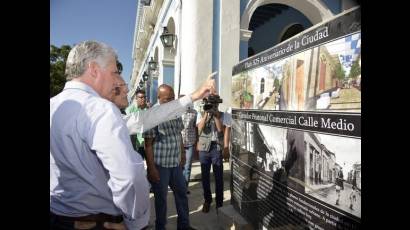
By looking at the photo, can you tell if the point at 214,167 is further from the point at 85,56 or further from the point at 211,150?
the point at 85,56

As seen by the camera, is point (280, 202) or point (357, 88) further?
point (280, 202)

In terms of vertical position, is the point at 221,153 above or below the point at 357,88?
below

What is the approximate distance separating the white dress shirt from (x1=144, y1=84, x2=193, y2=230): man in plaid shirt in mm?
1778

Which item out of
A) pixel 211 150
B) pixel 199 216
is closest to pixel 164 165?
pixel 211 150

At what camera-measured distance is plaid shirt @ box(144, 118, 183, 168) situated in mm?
3461

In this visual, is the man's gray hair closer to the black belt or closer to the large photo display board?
Result: the black belt

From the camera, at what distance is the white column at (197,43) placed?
25.6 ft

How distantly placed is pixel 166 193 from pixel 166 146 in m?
0.53

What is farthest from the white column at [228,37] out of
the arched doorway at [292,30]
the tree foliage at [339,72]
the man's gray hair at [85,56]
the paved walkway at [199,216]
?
the man's gray hair at [85,56]

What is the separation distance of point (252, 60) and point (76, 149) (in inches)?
78.0

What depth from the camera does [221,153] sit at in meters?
4.57
